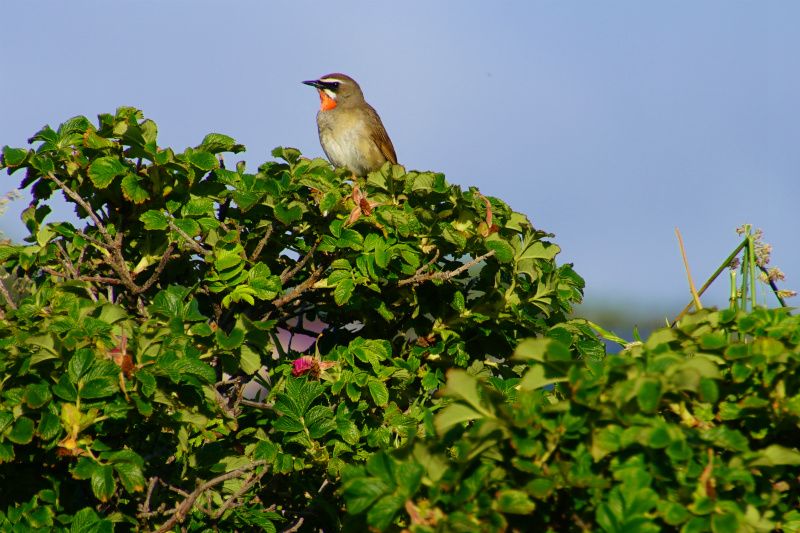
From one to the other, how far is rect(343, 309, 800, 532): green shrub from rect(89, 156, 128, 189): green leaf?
6.82ft

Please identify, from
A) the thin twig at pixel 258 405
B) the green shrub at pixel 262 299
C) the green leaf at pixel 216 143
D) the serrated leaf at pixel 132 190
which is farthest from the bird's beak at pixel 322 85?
the thin twig at pixel 258 405

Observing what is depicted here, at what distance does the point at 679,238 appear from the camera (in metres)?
4.46

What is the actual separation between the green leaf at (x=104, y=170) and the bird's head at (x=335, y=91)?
4568mm

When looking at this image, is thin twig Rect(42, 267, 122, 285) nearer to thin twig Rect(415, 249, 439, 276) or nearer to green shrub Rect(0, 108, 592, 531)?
green shrub Rect(0, 108, 592, 531)

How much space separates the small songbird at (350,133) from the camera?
816 centimetres

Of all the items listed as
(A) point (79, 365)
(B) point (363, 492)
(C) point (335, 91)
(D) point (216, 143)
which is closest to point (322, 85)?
(C) point (335, 91)

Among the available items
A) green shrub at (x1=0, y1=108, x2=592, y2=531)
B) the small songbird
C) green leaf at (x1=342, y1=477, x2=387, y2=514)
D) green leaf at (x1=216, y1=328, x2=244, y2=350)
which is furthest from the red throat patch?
green leaf at (x1=342, y1=477, x2=387, y2=514)

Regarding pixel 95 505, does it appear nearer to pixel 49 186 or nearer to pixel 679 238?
pixel 49 186

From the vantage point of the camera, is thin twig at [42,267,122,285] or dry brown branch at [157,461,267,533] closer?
dry brown branch at [157,461,267,533]

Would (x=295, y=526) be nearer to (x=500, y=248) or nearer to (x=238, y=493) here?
(x=238, y=493)

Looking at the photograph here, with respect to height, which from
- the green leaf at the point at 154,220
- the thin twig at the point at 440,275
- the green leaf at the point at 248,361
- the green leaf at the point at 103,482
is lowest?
the green leaf at the point at 103,482

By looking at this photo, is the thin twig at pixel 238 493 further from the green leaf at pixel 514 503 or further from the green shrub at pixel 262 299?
the green leaf at pixel 514 503

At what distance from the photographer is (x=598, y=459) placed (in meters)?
2.40

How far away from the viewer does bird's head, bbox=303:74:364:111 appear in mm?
8617
